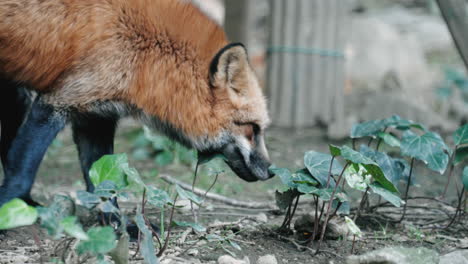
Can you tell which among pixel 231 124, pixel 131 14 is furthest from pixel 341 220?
pixel 131 14

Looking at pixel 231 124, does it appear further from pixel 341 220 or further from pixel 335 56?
pixel 335 56

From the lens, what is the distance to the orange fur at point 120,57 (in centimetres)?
365

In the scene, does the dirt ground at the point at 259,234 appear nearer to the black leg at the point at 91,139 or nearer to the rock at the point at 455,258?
the rock at the point at 455,258

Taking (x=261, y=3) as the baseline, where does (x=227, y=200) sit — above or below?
below

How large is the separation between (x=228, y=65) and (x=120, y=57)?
797 millimetres

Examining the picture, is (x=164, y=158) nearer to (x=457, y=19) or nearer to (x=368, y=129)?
(x=368, y=129)

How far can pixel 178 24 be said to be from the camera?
3979 millimetres

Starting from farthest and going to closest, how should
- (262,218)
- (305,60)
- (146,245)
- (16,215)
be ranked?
(305,60) → (262,218) → (146,245) → (16,215)

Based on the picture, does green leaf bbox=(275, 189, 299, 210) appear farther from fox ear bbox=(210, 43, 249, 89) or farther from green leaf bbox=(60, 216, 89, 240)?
green leaf bbox=(60, 216, 89, 240)

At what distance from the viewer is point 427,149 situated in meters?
3.71

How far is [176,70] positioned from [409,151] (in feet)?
5.82

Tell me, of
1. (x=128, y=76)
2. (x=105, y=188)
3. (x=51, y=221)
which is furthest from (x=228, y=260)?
(x=128, y=76)

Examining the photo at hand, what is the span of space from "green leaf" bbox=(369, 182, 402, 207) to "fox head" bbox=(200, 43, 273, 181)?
1140mm

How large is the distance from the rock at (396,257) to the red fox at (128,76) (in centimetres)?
150
